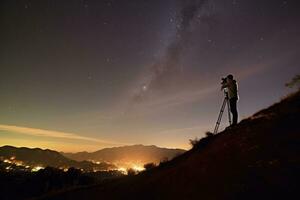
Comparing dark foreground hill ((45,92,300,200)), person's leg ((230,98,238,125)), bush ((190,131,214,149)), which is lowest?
dark foreground hill ((45,92,300,200))

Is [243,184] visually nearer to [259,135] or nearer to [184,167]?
[259,135]

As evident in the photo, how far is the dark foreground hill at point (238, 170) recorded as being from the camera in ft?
23.9

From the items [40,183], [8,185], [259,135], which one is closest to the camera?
[259,135]

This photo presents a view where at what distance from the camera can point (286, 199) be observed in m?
6.34

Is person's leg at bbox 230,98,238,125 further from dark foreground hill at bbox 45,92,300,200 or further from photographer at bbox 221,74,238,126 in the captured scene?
dark foreground hill at bbox 45,92,300,200

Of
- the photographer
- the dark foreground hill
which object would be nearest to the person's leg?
the photographer

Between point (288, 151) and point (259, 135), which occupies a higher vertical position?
point (259, 135)

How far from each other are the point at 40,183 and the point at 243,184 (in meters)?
28.2

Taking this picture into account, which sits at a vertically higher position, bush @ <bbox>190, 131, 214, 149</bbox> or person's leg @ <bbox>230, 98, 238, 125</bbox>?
person's leg @ <bbox>230, 98, 238, 125</bbox>

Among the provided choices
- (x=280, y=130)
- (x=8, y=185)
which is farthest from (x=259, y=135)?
(x=8, y=185)

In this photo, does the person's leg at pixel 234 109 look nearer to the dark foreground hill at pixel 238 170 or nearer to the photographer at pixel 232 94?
the photographer at pixel 232 94

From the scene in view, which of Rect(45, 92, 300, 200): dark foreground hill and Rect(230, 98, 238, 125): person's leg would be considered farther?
Rect(230, 98, 238, 125): person's leg

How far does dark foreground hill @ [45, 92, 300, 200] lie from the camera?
7273mm

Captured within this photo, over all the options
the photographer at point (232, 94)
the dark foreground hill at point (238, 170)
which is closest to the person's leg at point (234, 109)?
the photographer at point (232, 94)
